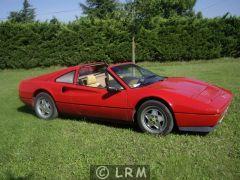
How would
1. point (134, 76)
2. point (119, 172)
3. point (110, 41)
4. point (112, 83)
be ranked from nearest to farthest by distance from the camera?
point (119, 172) → point (112, 83) → point (134, 76) → point (110, 41)

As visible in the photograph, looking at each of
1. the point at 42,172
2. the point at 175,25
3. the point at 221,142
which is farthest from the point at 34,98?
the point at 175,25

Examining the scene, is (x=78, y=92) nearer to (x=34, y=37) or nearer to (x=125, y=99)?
(x=125, y=99)

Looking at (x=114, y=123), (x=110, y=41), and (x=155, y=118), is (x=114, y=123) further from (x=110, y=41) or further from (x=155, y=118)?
(x=110, y=41)

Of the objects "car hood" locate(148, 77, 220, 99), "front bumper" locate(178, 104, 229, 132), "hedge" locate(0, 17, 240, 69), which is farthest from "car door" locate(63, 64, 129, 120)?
"hedge" locate(0, 17, 240, 69)

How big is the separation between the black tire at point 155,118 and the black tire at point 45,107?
8.09 feet

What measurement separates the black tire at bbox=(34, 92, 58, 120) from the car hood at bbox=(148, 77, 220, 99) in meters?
2.56

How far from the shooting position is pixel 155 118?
20.8 ft

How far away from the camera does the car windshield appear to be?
23.2 ft

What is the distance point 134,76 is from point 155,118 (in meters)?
1.35

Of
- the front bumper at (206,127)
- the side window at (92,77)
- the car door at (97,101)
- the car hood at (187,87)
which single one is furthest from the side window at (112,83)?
the front bumper at (206,127)

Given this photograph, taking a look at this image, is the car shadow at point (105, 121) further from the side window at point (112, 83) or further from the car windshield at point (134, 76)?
the car windshield at point (134, 76)

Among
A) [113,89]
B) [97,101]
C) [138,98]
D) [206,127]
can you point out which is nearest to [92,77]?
[97,101]

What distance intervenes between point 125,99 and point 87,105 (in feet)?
3.37

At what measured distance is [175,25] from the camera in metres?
19.7
